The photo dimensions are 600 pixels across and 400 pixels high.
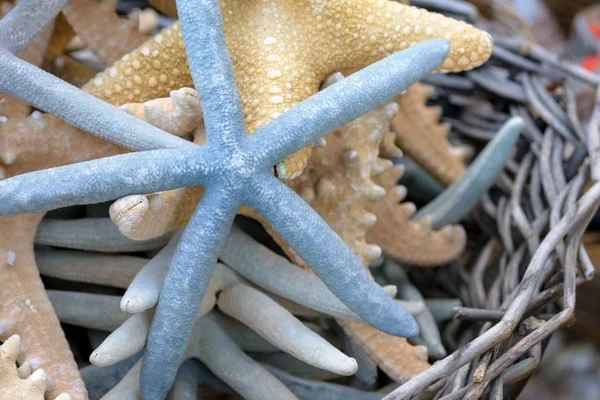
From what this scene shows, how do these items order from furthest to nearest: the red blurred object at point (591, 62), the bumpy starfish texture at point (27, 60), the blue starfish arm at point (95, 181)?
the red blurred object at point (591, 62), the bumpy starfish texture at point (27, 60), the blue starfish arm at point (95, 181)

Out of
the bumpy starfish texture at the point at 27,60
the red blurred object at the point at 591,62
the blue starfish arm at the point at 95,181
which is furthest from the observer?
the red blurred object at the point at 591,62

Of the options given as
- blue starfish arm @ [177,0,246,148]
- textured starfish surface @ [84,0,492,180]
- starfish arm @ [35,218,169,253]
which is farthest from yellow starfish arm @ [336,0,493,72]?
starfish arm @ [35,218,169,253]

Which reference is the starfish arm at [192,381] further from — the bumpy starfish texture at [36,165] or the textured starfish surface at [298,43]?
the textured starfish surface at [298,43]

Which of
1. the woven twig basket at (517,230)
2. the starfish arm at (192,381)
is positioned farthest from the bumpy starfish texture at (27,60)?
the woven twig basket at (517,230)

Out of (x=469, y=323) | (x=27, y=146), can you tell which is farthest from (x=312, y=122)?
(x=469, y=323)

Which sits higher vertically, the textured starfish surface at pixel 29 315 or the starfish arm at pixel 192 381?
the textured starfish surface at pixel 29 315

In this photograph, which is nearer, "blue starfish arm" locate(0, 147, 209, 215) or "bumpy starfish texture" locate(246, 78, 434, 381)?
"blue starfish arm" locate(0, 147, 209, 215)

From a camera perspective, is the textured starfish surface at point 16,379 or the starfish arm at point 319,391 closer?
the textured starfish surface at point 16,379

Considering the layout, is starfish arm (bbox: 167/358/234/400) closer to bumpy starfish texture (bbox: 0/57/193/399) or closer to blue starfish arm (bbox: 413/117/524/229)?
bumpy starfish texture (bbox: 0/57/193/399)
